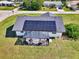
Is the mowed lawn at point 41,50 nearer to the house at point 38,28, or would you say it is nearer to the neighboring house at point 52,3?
the house at point 38,28

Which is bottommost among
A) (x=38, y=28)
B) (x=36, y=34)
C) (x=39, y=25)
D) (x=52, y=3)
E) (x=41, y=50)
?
(x=41, y=50)

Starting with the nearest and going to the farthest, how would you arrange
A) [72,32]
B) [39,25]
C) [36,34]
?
[36,34] < [72,32] < [39,25]

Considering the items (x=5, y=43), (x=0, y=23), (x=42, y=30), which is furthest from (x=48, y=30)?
A: (x=0, y=23)

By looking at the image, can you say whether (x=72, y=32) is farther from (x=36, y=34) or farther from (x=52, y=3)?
(x=52, y=3)

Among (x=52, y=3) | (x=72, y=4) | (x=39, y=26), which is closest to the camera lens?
(x=39, y=26)

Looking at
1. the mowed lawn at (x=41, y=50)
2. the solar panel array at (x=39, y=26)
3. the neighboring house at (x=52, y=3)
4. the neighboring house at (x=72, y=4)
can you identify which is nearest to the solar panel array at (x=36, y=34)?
the solar panel array at (x=39, y=26)

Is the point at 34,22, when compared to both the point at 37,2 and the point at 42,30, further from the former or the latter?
the point at 37,2

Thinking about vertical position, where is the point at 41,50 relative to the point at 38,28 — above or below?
below

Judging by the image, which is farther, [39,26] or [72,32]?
[39,26]

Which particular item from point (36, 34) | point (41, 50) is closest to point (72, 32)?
point (36, 34)
